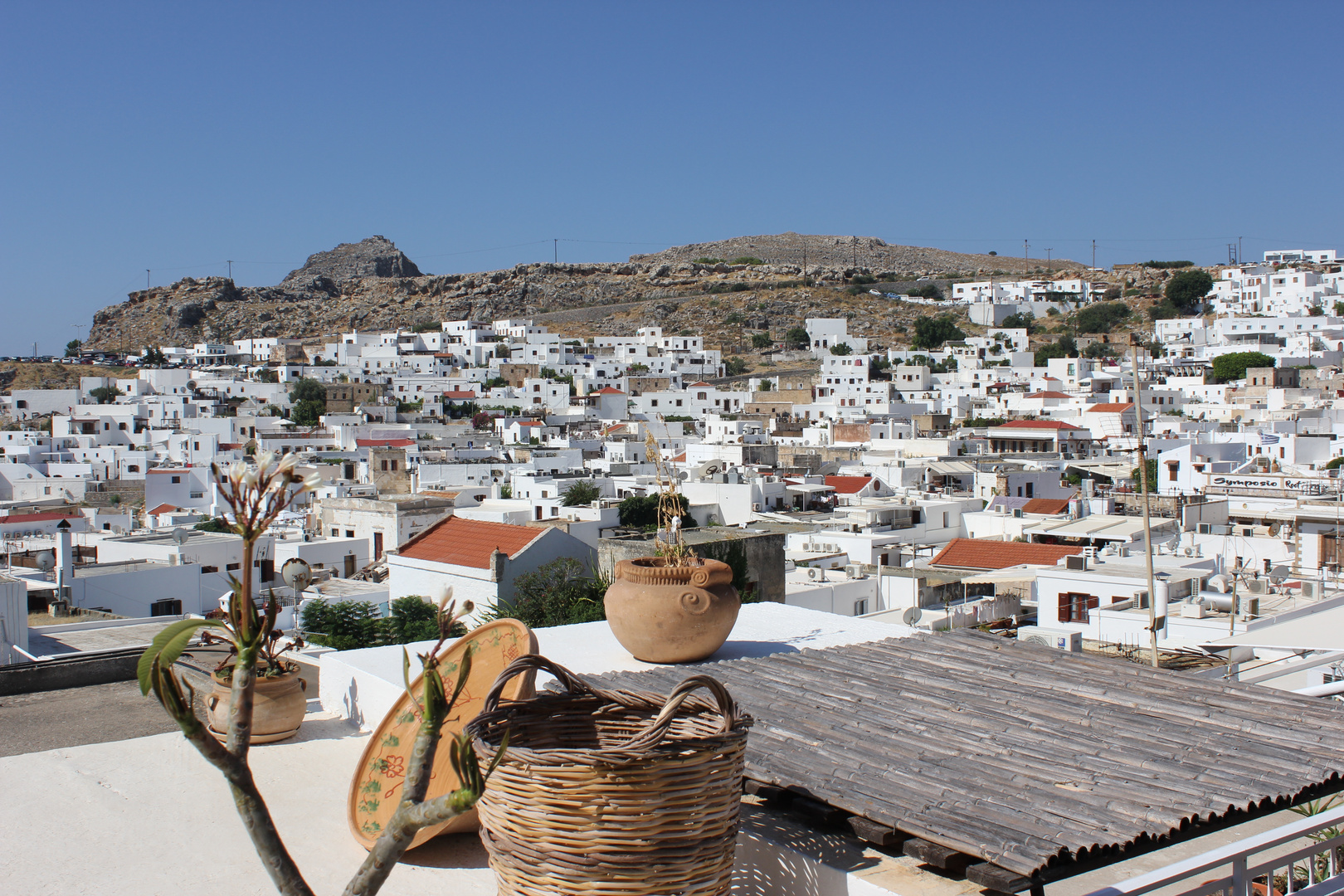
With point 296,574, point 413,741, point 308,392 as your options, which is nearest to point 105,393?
point 308,392

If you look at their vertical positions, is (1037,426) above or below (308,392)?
below

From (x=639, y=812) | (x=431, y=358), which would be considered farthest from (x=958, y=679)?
(x=431, y=358)

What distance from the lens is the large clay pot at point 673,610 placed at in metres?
4.64

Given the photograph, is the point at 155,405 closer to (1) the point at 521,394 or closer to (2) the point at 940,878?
(1) the point at 521,394

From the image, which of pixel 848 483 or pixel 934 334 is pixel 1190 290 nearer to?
pixel 934 334

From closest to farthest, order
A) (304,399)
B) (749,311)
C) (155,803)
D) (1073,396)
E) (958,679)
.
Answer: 1. (155,803)
2. (958,679)
3. (1073,396)
4. (304,399)
5. (749,311)

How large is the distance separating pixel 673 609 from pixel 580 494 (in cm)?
2468

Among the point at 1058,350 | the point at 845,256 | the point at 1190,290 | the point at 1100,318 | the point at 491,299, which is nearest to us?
the point at 1058,350

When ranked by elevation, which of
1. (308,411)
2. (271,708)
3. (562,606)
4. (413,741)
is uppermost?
(308,411)

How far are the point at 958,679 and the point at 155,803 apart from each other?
290 cm

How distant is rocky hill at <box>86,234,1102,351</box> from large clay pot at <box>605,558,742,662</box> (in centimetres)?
7878

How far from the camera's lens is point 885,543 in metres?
21.6

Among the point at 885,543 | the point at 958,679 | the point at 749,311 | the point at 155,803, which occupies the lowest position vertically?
the point at 885,543

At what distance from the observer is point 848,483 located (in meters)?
32.0
